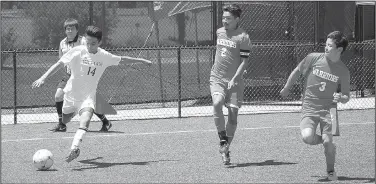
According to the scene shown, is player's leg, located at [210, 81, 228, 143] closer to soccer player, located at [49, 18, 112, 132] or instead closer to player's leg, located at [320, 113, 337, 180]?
player's leg, located at [320, 113, 337, 180]

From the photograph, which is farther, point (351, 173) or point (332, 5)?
point (332, 5)

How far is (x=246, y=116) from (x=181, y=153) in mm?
4853

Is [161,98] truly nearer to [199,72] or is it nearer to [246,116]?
[199,72]

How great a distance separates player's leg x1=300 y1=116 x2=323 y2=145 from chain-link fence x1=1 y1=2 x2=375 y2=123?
25.1 ft

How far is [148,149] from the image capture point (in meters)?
11.0

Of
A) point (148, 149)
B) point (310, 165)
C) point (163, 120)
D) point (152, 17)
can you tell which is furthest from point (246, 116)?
point (310, 165)

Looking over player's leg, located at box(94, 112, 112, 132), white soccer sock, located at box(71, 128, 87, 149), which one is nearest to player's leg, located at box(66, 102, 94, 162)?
white soccer sock, located at box(71, 128, 87, 149)

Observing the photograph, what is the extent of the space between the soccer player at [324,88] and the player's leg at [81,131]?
2.59 metres

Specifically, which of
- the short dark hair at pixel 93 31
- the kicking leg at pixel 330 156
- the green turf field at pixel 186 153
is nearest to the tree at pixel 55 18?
the green turf field at pixel 186 153

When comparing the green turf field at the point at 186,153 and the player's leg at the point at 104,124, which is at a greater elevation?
the player's leg at the point at 104,124

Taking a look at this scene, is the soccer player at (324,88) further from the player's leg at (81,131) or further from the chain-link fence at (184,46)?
the chain-link fence at (184,46)

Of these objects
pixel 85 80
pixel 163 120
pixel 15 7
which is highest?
pixel 15 7

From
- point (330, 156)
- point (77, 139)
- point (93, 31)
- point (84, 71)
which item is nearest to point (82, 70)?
point (84, 71)

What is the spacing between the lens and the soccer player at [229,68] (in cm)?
979
